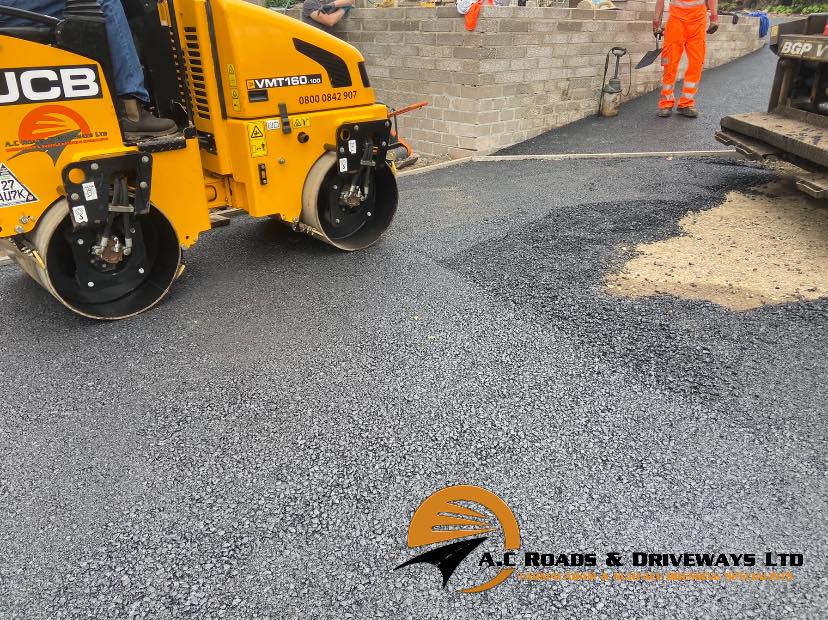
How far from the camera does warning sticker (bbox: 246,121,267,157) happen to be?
12.5 ft

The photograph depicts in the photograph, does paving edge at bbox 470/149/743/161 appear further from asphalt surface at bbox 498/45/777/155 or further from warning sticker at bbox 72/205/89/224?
warning sticker at bbox 72/205/89/224

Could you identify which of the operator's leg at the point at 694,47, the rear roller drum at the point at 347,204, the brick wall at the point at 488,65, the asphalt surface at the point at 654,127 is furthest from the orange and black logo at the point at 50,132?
the operator's leg at the point at 694,47

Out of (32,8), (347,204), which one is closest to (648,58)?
(347,204)

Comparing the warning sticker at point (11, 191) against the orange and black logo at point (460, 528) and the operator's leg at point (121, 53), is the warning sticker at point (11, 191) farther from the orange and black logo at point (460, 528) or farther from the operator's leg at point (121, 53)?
the orange and black logo at point (460, 528)

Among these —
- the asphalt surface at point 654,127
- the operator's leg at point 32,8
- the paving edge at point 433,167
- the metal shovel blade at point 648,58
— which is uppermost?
the operator's leg at point 32,8

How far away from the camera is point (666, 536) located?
206cm

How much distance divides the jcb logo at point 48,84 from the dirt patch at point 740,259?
127 inches

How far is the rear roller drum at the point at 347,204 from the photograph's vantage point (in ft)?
13.8

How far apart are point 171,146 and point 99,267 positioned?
2.72ft

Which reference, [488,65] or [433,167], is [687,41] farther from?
[433,167]

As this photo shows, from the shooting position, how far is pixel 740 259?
4.16 metres

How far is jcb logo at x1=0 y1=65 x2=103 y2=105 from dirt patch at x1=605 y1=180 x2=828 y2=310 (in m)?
3.24

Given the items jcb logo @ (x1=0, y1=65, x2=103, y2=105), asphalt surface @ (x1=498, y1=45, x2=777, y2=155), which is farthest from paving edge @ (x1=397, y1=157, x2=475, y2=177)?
jcb logo @ (x1=0, y1=65, x2=103, y2=105)

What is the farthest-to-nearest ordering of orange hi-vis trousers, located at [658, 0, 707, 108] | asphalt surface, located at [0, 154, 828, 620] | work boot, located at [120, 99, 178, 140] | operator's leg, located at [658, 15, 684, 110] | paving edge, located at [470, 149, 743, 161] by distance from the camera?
operator's leg, located at [658, 15, 684, 110]
orange hi-vis trousers, located at [658, 0, 707, 108]
paving edge, located at [470, 149, 743, 161]
work boot, located at [120, 99, 178, 140]
asphalt surface, located at [0, 154, 828, 620]
